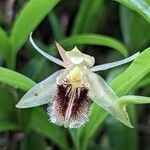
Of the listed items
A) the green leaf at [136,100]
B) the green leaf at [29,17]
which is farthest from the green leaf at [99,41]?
the green leaf at [136,100]

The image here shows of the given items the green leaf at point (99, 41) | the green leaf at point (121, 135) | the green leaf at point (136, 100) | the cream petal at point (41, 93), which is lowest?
the green leaf at point (121, 135)

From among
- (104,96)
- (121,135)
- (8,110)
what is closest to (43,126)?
(8,110)

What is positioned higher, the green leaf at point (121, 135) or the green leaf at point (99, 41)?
the green leaf at point (99, 41)

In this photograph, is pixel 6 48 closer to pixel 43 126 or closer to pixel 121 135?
pixel 43 126

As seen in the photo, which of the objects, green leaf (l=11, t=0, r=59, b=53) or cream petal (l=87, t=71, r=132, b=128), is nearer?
cream petal (l=87, t=71, r=132, b=128)

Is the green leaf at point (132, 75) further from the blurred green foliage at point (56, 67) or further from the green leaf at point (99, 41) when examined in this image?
the green leaf at point (99, 41)

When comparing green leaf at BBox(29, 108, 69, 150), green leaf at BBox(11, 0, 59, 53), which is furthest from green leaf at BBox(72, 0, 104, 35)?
green leaf at BBox(29, 108, 69, 150)

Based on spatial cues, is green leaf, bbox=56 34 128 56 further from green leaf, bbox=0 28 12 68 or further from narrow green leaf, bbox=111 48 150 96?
narrow green leaf, bbox=111 48 150 96
